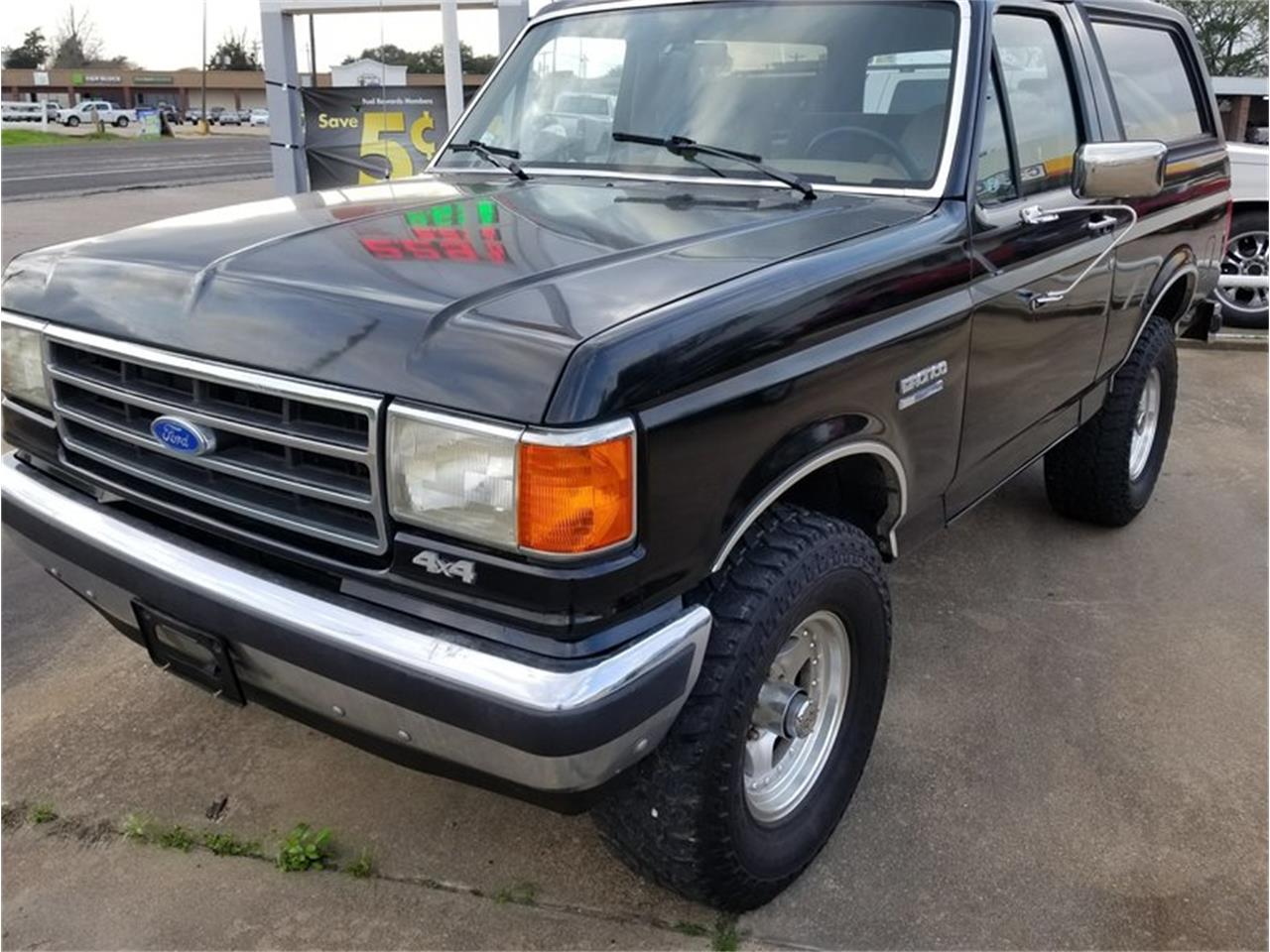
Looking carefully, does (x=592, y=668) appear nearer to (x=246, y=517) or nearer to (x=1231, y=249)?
(x=246, y=517)

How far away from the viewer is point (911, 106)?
3.04 m

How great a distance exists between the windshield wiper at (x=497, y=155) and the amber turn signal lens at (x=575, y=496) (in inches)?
69.3

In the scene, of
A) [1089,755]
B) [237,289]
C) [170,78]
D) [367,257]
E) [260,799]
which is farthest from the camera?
[170,78]

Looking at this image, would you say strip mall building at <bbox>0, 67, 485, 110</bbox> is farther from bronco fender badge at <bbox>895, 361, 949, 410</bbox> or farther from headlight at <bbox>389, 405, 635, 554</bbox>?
headlight at <bbox>389, 405, 635, 554</bbox>

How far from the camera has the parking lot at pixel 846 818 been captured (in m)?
2.48

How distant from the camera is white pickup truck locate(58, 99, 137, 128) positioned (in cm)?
6128

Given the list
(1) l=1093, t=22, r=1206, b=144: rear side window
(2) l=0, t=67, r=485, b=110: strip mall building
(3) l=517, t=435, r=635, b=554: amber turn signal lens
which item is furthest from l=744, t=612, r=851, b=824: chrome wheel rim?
(2) l=0, t=67, r=485, b=110: strip mall building

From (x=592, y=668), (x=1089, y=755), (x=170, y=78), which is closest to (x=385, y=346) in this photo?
(x=592, y=668)

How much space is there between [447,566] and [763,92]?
1.89 metres

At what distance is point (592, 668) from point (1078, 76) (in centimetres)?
290

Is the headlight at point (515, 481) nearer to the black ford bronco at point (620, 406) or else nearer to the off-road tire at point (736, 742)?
the black ford bronco at point (620, 406)

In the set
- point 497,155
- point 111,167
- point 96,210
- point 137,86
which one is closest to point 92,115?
point 137,86

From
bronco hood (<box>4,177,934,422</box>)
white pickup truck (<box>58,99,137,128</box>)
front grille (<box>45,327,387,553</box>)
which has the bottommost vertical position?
front grille (<box>45,327,387,553</box>)

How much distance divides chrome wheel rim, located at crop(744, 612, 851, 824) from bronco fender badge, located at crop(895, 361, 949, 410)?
1.82 feet
